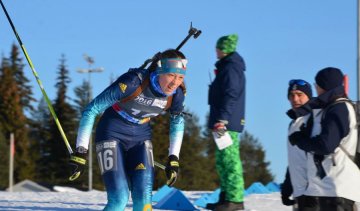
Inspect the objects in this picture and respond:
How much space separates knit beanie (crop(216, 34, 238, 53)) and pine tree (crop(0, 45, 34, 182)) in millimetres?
58235

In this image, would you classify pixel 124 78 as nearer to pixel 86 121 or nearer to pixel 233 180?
pixel 86 121

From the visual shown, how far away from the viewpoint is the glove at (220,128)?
8.20 meters

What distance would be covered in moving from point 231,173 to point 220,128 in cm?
58

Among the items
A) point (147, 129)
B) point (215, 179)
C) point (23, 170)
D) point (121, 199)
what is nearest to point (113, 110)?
point (147, 129)

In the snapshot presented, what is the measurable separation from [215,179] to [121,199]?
229ft

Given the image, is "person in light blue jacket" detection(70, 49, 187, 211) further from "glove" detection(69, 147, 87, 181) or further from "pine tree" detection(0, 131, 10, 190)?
"pine tree" detection(0, 131, 10, 190)

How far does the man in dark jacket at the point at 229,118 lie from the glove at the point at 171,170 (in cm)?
176

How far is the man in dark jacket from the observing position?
8289mm

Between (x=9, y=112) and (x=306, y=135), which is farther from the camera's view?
(x=9, y=112)

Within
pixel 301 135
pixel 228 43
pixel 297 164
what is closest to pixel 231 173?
pixel 228 43

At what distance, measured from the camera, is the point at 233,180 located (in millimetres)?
8375

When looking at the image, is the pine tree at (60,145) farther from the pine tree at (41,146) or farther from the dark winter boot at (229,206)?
the dark winter boot at (229,206)

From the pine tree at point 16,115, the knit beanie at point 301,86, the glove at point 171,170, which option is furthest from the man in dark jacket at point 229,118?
the pine tree at point 16,115

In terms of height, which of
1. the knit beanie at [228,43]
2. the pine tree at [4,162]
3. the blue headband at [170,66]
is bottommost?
the pine tree at [4,162]
